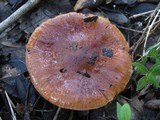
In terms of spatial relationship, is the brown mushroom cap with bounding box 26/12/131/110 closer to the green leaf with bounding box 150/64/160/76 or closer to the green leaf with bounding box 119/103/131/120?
the green leaf with bounding box 150/64/160/76

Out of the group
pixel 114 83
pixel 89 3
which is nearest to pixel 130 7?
pixel 89 3

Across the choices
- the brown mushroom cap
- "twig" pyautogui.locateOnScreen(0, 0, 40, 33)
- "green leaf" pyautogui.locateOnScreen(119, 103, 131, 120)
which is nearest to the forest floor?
"twig" pyautogui.locateOnScreen(0, 0, 40, 33)

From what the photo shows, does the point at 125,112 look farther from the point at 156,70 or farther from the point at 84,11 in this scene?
the point at 84,11

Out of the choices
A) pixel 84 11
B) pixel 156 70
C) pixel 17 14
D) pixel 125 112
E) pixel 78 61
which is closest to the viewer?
pixel 125 112

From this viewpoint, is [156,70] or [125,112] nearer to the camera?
[125,112]

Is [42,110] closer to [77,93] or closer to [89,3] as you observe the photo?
[77,93]

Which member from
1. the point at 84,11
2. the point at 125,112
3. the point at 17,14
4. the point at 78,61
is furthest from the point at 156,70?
the point at 17,14

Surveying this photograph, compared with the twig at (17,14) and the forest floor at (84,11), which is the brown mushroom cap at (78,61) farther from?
the twig at (17,14)
